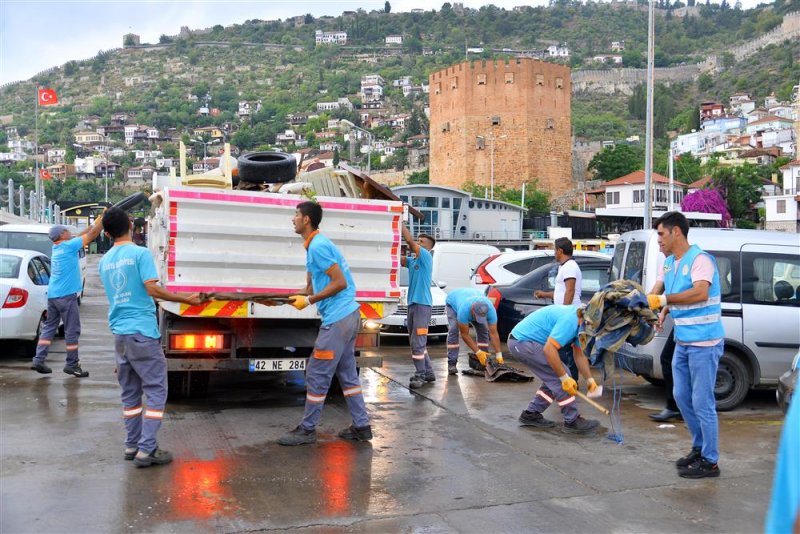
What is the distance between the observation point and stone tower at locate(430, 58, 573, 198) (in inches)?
3381

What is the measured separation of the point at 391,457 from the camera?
646 centimetres

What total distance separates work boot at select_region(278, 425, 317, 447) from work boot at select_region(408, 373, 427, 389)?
2.98 m

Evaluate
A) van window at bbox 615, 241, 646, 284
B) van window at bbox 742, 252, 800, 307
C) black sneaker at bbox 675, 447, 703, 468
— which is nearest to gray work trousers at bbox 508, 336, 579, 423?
black sneaker at bbox 675, 447, 703, 468

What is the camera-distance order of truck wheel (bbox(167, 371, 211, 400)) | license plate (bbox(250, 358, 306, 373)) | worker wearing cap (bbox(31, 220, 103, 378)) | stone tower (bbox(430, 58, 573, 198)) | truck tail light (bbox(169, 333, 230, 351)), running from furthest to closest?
stone tower (bbox(430, 58, 573, 198)) → worker wearing cap (bbox(31, 220, 103, 378)) → truck wheel (bbox(167, 371, 211, 400)) → license plate (bbox(250, 358, 306, 373)) → truck tail light (bbox(169, 333, 230, 351))

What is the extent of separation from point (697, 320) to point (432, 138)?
290 ft

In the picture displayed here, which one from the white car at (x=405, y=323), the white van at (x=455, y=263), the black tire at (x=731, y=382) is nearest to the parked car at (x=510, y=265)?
the white car at (x=405, y=323)

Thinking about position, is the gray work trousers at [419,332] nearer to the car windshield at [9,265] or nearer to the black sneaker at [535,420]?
the black sneaker at [535,420]

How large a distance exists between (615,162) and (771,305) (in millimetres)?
94628

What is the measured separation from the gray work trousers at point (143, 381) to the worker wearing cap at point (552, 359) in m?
3.14

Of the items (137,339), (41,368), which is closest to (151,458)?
(137,339)

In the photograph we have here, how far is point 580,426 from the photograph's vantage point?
7312 mm

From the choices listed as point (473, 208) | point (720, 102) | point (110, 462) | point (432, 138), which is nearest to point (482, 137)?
point (432, 138)

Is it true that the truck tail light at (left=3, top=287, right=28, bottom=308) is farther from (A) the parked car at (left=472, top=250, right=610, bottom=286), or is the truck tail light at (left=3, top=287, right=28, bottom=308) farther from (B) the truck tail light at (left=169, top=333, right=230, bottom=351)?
(A) the parked car at (left=472, top=250, right=610, bottom=286)

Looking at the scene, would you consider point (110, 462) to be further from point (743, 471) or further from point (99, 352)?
point (99, 352)
